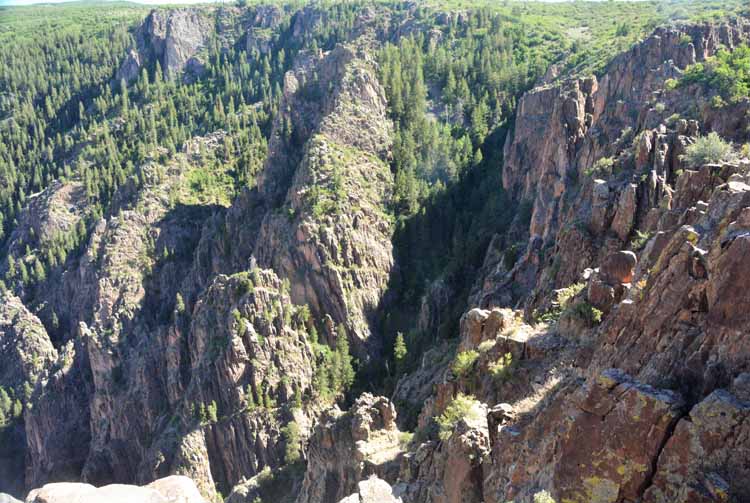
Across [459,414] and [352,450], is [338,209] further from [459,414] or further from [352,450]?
[459,414]

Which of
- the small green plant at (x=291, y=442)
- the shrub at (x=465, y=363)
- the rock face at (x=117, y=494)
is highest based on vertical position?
the rock face at (x=117, y=494)

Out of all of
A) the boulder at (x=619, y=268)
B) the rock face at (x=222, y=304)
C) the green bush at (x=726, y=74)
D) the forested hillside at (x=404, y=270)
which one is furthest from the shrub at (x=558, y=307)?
the rock face at (x=222, y=304)

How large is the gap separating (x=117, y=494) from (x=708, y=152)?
35235 mm

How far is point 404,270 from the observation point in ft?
294

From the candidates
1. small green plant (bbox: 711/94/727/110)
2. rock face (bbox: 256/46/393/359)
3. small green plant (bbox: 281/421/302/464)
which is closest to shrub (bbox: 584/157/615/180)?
small green plant (bbox: 711/94/727/110)

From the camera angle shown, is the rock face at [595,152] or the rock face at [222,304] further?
the rock face at [222,304]

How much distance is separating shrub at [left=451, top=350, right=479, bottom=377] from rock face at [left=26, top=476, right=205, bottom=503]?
1620 cm

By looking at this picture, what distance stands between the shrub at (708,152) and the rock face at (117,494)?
108 feet

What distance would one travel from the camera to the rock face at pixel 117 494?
46.5 ft

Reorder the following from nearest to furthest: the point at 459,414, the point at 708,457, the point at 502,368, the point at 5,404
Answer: the point at 708,457 → the point at 459,414 → the point at 502,368 → the point at 5,404

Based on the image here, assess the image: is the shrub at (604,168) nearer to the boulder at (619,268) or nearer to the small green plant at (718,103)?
the small green plant at (718,103)

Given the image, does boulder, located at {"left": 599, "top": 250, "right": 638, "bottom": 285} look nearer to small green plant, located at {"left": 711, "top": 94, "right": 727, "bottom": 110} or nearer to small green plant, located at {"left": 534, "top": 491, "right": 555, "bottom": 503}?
small green plant, located at {"left": 534, "top": 491, "right": 555, "bottom": 503}

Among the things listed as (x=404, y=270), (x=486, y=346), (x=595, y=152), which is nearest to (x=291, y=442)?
(x=404, y=270)

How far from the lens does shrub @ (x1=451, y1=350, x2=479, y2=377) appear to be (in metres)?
28.9
